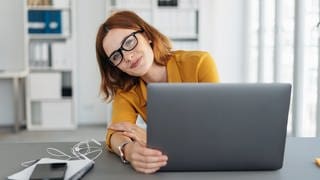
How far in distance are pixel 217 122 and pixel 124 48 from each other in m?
0.51

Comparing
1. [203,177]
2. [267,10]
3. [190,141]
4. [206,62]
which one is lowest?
[203,177]

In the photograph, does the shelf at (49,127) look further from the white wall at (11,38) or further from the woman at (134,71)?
the woman at (134,71)

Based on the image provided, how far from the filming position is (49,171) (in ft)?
4.62

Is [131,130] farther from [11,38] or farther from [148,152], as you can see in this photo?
[11,38]

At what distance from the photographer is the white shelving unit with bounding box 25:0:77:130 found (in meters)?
5.73

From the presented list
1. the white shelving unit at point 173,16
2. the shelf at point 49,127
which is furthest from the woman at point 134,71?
the shelf at point 49,127

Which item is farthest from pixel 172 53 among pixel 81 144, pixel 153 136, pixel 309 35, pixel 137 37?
pixel 309 35

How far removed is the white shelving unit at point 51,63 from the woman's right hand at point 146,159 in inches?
175

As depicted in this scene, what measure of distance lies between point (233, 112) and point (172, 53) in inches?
29.6

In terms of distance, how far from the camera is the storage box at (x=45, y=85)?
5805mm

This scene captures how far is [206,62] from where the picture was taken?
2053 millimetres

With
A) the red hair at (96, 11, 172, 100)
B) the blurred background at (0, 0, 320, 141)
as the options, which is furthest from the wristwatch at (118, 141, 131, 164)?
the blurred background at (0, 0, 320, 141)

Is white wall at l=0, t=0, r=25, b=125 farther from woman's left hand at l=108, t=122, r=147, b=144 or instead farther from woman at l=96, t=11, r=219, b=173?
woman's left hand at l=108, t=122, r=147, b=144

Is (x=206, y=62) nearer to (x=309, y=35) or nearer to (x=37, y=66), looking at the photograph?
(x=309, y=35)
